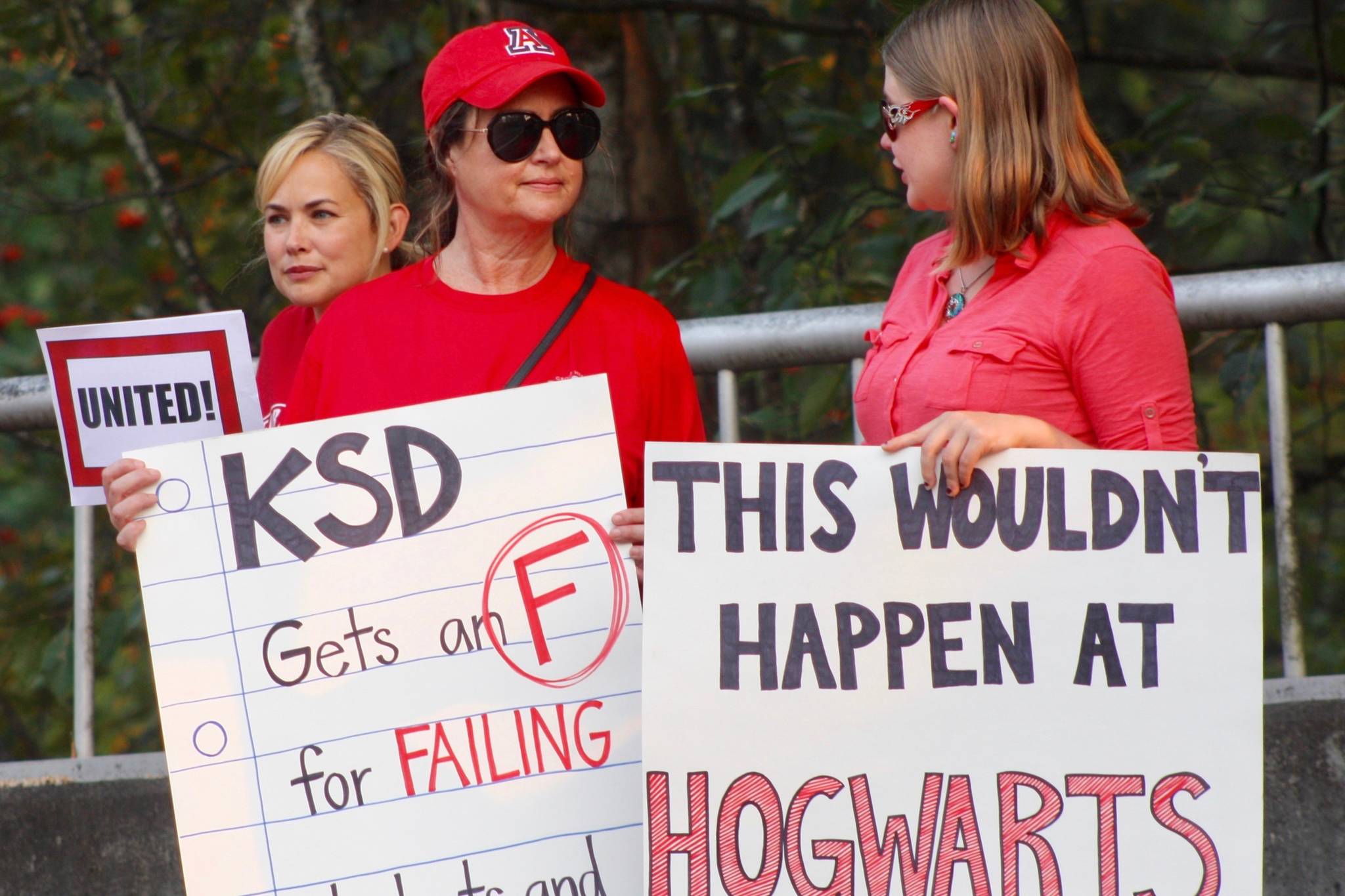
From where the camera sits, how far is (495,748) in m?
2.05

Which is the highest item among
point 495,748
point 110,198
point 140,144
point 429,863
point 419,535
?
point 140,144

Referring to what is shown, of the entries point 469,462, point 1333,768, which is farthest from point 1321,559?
point 469,462

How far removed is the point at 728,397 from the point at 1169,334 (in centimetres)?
110

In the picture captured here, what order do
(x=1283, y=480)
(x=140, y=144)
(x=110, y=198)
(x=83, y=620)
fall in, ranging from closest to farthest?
(x=1283, y=480) < (x=83, y=620) < (x=140, y=144) < (x=110, y=198)

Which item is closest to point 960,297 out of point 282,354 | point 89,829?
point 282,354

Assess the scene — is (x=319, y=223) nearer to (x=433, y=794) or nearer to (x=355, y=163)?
(x=355, y=163)

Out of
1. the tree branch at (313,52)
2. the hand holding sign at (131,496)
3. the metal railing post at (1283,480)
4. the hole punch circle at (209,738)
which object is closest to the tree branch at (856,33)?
the tree branch at (313,52)

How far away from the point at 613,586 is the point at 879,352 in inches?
19.9

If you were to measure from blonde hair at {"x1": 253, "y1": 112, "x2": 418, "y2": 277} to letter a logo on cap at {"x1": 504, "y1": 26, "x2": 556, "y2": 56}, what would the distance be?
24.4 inches

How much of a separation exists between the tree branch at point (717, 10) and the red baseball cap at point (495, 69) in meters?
1.72

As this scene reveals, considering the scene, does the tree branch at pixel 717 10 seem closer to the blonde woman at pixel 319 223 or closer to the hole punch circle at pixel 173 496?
the blonde woman at pixel 319 223

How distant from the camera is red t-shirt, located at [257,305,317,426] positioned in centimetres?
267

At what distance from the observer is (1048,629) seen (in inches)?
75.5

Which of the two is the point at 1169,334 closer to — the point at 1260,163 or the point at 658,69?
the point at 658,69
